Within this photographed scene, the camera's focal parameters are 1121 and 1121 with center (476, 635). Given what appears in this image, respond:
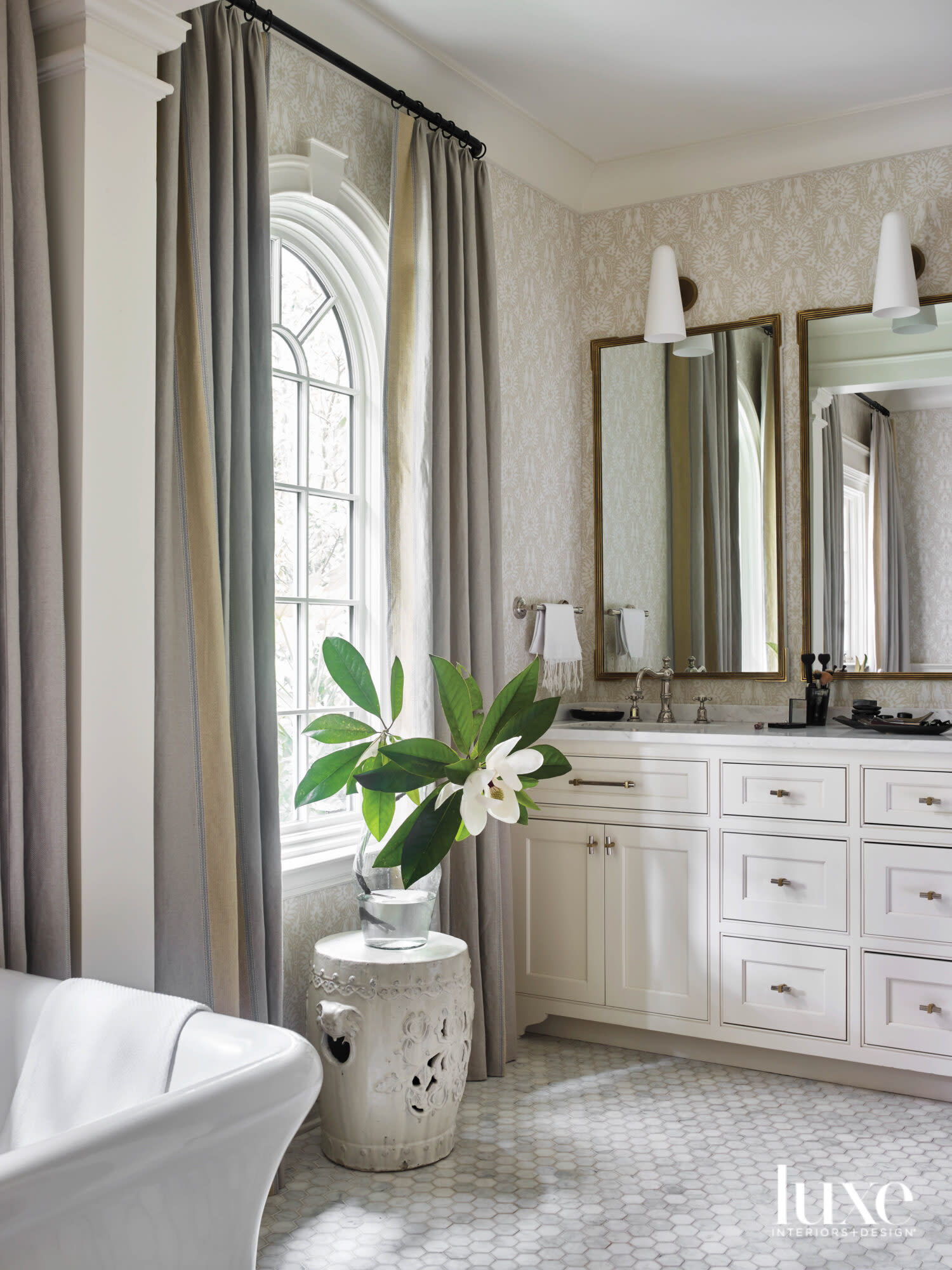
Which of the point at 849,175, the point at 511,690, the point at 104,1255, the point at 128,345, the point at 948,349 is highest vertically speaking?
the point at 849,175

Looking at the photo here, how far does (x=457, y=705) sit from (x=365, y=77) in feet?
5.42

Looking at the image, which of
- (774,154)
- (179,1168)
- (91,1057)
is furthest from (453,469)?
(179,1168)

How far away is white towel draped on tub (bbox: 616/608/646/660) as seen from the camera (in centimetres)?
392

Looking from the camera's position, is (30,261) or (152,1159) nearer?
(152,1159)

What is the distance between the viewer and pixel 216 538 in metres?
2.23

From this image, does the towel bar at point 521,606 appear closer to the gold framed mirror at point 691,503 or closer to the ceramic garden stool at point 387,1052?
the gold framed mirror at point 691,503

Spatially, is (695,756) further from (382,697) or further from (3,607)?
(3,607)

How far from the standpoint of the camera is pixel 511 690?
7.81 ft

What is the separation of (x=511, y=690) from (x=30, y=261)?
122cm

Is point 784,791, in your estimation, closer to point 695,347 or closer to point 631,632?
point 631,632

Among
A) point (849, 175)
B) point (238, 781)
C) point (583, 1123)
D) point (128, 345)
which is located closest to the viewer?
point (128, 345)

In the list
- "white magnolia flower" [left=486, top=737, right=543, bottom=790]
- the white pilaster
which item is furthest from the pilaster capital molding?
"white magnolia flower" [left=486, top=737, right=543, bottom=790]

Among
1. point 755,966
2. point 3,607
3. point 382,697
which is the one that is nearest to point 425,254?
point 382,697

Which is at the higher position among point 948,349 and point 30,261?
point 948,349
